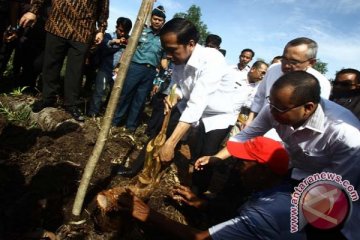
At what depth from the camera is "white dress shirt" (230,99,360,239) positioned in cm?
235

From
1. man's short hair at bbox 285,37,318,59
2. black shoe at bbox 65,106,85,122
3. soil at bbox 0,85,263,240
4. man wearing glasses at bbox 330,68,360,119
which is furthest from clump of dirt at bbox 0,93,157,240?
man wearing glasses at bbox 330,68,360,119

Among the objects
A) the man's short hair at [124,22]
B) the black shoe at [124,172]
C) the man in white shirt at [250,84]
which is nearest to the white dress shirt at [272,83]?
the man in white shirt at [250,84]

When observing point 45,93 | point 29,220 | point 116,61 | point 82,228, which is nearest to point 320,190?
point 82,228

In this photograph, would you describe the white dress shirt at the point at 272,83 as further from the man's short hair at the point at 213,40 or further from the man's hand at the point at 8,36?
the man's hand at the point at 8,36

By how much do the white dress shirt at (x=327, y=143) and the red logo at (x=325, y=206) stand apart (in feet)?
1.08

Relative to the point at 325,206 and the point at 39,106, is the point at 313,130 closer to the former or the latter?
the point at 325,206

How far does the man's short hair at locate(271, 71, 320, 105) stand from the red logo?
634 millimetres

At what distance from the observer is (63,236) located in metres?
2.42

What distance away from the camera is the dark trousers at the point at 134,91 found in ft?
16.0

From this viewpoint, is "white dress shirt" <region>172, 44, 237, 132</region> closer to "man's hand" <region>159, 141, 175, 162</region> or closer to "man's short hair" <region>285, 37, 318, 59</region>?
"man's hand" <region>159, 141, 175, 162</region>

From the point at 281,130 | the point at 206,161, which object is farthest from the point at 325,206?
the point at 206,161

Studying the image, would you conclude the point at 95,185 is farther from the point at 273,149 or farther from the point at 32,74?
the point at 32,74

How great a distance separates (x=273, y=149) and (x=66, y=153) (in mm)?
2173

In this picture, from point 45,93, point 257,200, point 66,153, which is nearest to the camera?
point 257,200
